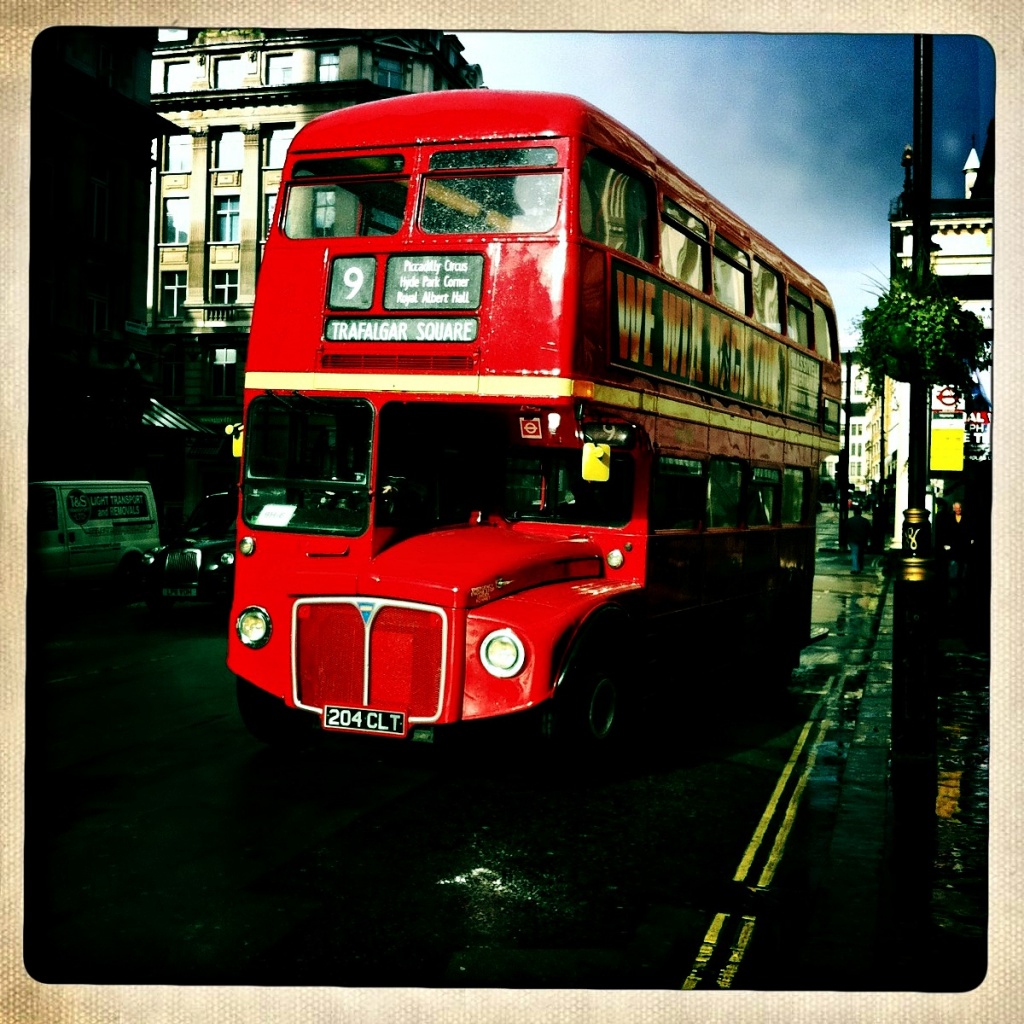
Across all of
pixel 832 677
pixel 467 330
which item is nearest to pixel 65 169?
pixel 467 330

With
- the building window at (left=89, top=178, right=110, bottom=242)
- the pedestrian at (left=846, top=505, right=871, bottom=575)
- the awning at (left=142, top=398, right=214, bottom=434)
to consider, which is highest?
the building window at (left=89, top=178, right=110, bottom=242)

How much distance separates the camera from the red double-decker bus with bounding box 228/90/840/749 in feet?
19.3

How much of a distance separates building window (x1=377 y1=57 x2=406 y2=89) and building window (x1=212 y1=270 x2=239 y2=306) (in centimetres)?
154

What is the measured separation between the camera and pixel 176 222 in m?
5.83

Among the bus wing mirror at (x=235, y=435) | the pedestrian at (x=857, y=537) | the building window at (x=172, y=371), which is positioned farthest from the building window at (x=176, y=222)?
the pedestrian at (x=857, y=537)

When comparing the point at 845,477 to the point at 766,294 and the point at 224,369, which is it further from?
the point at 224,369

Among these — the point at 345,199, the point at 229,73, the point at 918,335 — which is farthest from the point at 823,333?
the point at 229,73

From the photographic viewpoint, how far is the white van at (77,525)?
460 cm

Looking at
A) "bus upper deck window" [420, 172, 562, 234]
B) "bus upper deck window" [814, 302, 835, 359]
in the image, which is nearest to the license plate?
"bus upper deck window" [420, 172, 562, 234]

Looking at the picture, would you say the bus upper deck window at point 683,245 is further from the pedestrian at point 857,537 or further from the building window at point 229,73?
the pedestrian at point 857,537

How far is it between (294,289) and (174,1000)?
3.79m

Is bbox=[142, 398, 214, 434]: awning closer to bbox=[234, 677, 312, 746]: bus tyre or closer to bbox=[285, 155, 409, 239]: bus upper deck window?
bbox=[285, 155, 409, 239]: bus upper deck window

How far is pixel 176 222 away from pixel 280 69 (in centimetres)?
103

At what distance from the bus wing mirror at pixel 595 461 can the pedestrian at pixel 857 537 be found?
8.95 metres
